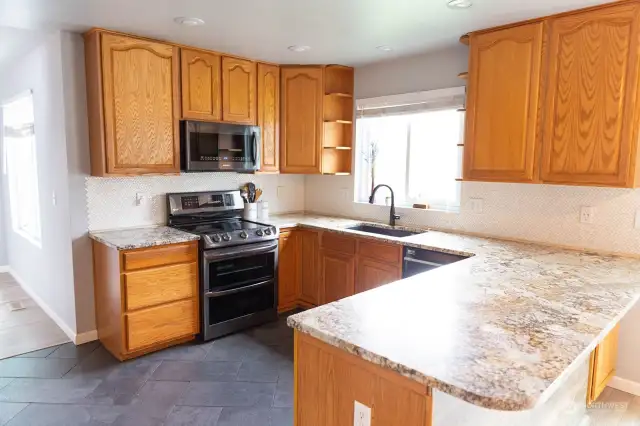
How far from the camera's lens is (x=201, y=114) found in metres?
3.51

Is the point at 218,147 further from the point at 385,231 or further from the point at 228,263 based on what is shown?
the point at 385,231

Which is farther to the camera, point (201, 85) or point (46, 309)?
point (46, 309)

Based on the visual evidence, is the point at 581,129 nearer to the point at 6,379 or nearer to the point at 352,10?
the point at 352,10

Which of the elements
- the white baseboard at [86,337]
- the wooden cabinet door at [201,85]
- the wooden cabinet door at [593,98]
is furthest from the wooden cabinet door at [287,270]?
the wooden cabinet door at [593,98]

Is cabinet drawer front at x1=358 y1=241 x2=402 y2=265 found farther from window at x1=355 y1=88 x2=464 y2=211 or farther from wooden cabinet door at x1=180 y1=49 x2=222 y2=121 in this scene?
wooden cabinet door at x1=180 y1=49 x2=222 y2=121

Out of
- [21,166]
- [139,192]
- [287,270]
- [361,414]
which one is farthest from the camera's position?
[21,166]

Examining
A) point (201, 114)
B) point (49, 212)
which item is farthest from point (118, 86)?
point (49, 212)

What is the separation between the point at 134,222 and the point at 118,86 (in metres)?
1.10

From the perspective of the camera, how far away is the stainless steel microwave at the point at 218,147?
342 centimetres

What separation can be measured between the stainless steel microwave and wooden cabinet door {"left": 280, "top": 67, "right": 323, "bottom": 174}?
38cm


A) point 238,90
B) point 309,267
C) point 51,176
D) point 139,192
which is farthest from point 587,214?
point 51,176

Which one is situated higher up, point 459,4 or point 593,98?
point 459,4

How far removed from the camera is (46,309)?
3.99 meters

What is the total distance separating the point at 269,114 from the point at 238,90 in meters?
0.39
